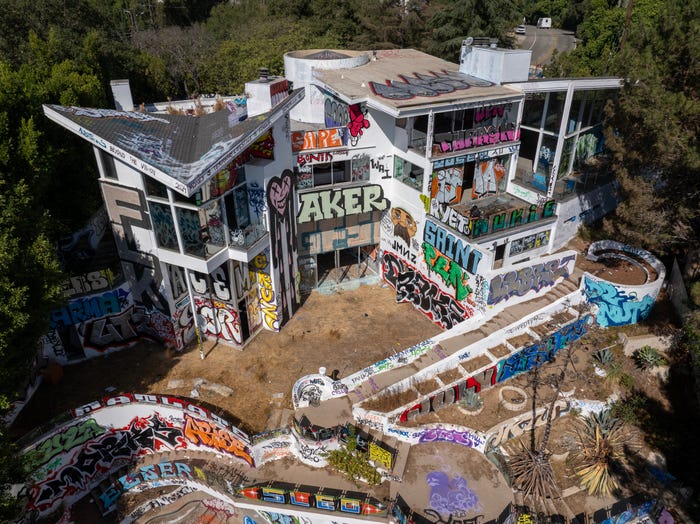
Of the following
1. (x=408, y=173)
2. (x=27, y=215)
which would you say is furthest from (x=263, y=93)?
(x=27, y=215)

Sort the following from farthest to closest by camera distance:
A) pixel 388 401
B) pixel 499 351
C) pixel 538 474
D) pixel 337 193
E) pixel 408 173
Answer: pixel 408 173 → pixel 337 193 → pixel 499 351 → pixel 388 401 → pixel 538 474

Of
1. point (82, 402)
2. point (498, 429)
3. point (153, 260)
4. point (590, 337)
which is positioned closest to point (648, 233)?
point (590, 337)

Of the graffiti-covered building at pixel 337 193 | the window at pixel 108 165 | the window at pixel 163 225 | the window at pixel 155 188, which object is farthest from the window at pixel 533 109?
the window at pixel 108 165

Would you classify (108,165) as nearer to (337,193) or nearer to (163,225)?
(163,225)

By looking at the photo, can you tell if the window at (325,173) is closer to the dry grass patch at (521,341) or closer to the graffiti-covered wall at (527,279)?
the graffiti-covered wall at (527,279)

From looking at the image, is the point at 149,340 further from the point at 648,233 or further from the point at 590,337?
the point at 648,233

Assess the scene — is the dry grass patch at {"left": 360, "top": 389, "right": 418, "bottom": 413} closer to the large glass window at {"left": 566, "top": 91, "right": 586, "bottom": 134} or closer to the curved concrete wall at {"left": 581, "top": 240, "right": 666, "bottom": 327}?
the curved concrete wall at {"left": 581, "top": 240, "right": 666, "bottom": 327}

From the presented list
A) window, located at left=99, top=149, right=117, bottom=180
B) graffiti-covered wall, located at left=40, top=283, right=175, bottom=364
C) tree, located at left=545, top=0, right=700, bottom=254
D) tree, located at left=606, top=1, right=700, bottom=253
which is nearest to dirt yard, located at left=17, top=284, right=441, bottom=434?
graffiti-covered wall, located at left=40, top=283, right=175, bottom=364
